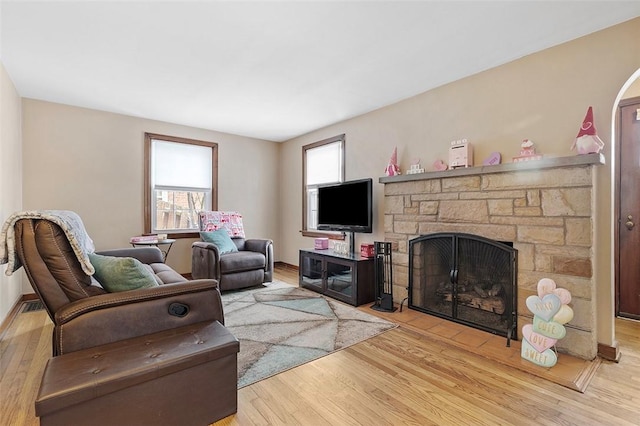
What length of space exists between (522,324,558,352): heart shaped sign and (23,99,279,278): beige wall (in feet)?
14.4

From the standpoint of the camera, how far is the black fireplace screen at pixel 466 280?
260cm

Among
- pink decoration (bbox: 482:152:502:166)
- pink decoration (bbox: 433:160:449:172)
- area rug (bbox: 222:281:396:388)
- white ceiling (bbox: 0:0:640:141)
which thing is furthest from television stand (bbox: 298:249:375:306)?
white ceiling (bbox: 0:0:640:141)

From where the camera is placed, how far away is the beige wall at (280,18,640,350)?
7.32 ft

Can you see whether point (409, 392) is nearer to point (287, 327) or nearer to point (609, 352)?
point (287, 327)

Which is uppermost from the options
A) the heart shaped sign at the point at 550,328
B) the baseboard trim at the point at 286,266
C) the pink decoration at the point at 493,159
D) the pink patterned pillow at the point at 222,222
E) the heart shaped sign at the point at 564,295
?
the pink decoration at the point at 493,159

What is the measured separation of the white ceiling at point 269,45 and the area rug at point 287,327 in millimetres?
2439

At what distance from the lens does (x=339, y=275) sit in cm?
374

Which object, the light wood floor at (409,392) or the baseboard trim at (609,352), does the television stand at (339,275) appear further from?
the baseboard trim at (609,352)

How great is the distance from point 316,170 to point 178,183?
220 centimetres

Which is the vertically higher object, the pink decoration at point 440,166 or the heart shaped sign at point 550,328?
the pink decoration at point 440,166

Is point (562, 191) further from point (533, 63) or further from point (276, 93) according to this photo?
point (276, 93)

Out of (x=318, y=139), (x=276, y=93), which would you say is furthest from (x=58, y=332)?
(x=318, y=139)

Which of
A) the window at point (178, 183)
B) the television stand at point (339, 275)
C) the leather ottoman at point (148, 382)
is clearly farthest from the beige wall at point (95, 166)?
the leather ottoman at point (148, 382)

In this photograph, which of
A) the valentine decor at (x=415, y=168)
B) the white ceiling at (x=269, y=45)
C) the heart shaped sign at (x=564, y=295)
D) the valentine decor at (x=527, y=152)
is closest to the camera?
the white ceiling at (x=269, y=45)
